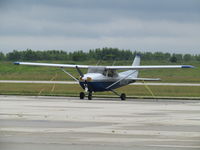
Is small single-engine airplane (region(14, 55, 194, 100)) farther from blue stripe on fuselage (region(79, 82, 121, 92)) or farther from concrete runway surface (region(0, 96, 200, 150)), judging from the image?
concrete runway surface (region(0, 96, 200, 150))

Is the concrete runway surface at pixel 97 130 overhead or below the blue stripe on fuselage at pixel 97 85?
below

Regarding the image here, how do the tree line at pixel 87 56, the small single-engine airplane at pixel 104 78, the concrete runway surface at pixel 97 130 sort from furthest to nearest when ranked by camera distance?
the tree line at pixel 87 56 → the small single-engine airplane at pixel 104 78 → the concrete runway surface at pixel 97 130

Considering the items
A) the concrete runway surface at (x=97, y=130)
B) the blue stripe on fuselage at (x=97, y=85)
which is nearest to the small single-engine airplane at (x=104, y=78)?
the blue stripe on fuselage at (x=97, y=85)

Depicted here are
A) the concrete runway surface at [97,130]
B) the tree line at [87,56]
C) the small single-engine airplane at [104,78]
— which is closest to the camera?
the concrete runway surface at [97,130]

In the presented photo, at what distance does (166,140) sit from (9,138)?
351cm

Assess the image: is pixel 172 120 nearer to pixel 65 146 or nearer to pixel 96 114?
pixel 96 114

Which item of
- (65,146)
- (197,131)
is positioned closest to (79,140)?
(65,146)

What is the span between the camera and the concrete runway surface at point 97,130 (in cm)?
1287

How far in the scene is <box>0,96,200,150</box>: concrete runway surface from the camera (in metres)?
12.9

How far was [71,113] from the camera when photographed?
70.9 feet

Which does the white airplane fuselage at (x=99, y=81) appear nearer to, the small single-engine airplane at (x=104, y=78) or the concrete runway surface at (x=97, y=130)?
the small single-engine airplane at (x=104, y=78)

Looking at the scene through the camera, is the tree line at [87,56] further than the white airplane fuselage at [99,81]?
Yes

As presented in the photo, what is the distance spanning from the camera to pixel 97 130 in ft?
51.8

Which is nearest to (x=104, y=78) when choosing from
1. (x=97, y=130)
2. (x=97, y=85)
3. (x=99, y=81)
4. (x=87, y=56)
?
(x=99, y=81)
